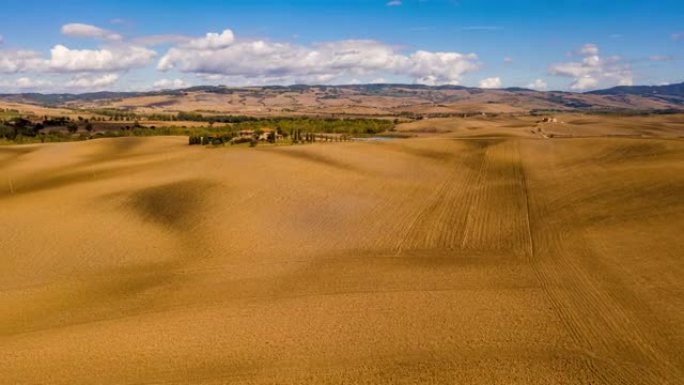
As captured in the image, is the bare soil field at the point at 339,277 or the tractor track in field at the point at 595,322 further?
the bare soil field at the point at 339,277

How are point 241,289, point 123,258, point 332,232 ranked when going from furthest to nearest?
1. point 332,232
2. point 123,258
3. point 241,289

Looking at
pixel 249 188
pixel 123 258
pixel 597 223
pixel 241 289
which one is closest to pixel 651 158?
pixel 597 223

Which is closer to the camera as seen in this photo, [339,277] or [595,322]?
[595,322]

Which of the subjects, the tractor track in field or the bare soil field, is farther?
the bare soil field

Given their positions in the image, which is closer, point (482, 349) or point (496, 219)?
point (482, 349)

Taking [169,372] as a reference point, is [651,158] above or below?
above

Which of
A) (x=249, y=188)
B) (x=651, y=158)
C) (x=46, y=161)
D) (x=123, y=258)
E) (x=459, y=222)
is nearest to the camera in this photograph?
(x=123, y=258)

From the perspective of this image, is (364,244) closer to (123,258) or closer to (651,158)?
(123,258)
